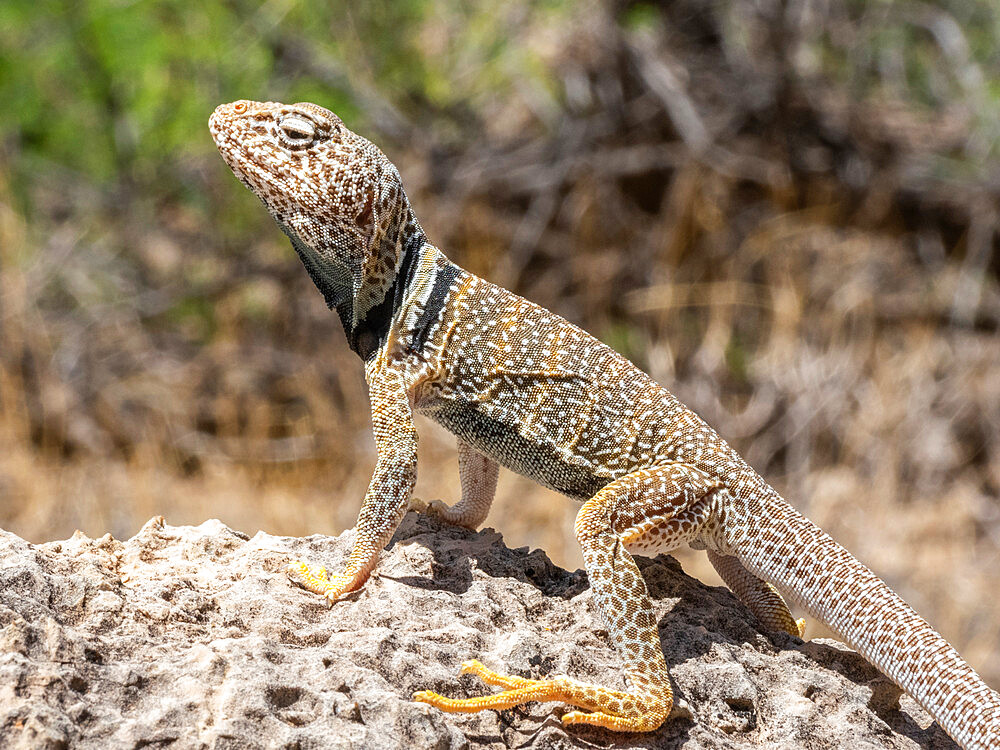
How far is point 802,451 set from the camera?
1088cm

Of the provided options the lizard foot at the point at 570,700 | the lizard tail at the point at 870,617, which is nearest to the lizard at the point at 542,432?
the lizard tail at the point at 870,617

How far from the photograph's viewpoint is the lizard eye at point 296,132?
4227mm

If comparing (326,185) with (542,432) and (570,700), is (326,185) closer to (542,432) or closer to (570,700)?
(542,432)

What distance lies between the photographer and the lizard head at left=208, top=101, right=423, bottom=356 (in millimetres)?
4215

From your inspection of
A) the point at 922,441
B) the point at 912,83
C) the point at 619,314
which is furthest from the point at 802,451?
the point at 912,83

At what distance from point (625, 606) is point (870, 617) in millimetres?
902

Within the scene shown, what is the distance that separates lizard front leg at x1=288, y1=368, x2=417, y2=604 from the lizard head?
456mm

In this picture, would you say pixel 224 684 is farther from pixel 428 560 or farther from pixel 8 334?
pixel 8 334

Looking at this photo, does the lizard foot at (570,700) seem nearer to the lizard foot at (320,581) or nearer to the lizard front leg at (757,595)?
the lizard foot at (320,581)

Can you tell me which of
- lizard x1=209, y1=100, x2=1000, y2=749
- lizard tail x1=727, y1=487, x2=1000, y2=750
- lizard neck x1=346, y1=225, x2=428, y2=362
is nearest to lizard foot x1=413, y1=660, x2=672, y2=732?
lizard x1=209, y1=100, x2=1000, y2=749

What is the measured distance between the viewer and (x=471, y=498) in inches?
186

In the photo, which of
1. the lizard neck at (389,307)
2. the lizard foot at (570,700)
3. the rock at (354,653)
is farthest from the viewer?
the lizard neck at (389,307)

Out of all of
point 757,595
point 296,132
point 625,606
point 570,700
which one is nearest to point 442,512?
point 625,606

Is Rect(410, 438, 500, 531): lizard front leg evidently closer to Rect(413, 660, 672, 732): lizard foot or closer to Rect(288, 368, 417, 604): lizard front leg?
Rect(288, 368, 417, 604): lizard front leg
